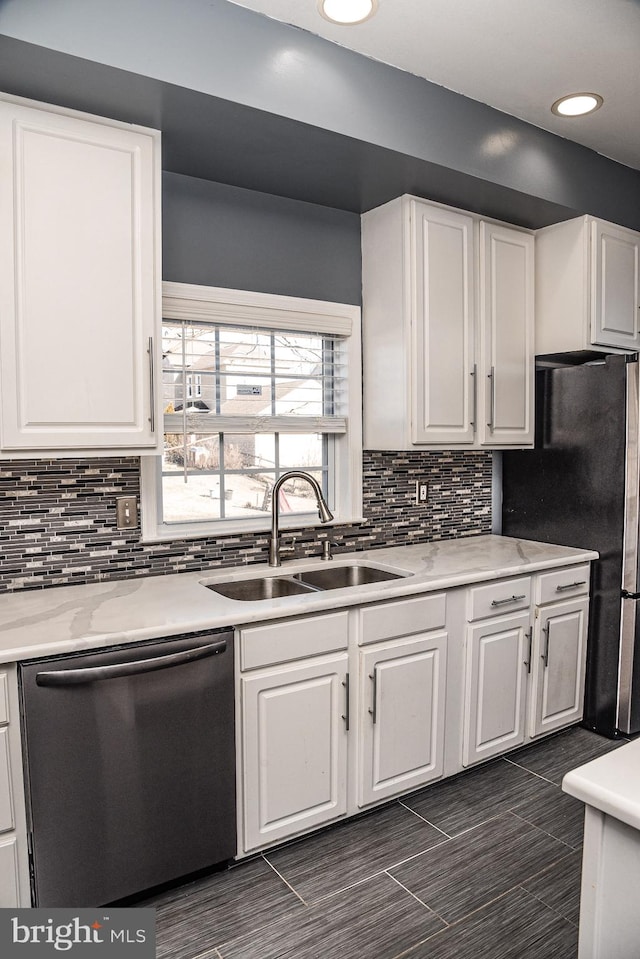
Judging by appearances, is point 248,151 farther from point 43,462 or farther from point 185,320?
point 43,462

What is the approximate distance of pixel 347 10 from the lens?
1.88 metres

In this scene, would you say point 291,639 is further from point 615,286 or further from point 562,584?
point 615,286

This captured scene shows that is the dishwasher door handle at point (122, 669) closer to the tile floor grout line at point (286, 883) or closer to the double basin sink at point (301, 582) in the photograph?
the double basin sink at point (301, 582)

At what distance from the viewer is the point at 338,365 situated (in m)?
2.90

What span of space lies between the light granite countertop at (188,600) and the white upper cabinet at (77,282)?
48cm

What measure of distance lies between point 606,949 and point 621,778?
0.26 meters

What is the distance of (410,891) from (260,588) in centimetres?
110

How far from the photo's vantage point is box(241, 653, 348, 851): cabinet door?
79.4 inches

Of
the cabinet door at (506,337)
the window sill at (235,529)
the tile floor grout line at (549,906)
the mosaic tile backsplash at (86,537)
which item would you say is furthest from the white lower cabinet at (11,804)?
the cabinet door at (506,337)

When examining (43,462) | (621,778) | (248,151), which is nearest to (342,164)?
(248,151)

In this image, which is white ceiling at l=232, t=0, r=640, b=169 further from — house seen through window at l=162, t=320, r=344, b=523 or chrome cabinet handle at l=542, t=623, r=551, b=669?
chrome cabinet handle at l=542, t=623, r=551, b=669

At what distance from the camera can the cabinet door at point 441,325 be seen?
2.70 meters

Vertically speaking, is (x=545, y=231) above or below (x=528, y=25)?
below

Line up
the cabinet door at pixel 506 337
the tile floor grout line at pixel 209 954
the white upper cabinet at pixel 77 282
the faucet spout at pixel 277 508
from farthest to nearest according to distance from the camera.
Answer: the cabinet door at pixel 506 337
the faucet spout at pixel 277 508
the white upper cabinet at pixel 77 282
the tile floor grout line at pixel 209 954
